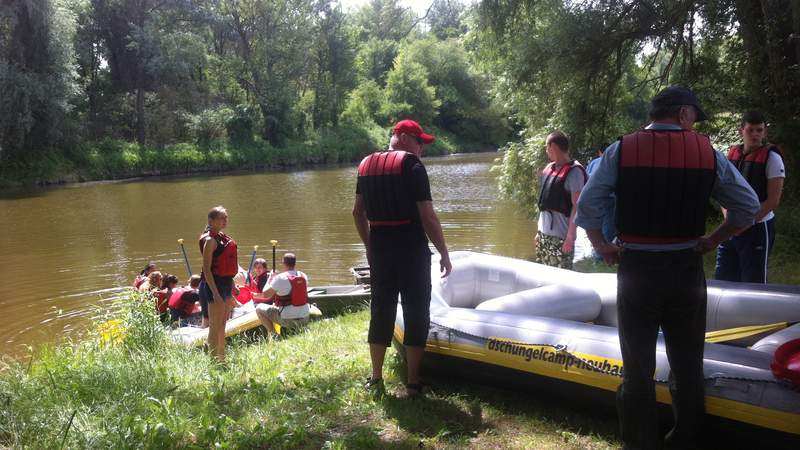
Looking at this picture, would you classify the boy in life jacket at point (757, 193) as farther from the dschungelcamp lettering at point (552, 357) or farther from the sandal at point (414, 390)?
the sandal at point (414, 390)

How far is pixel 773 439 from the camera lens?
275cm

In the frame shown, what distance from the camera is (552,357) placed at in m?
3.41

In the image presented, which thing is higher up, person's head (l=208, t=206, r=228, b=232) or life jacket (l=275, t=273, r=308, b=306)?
person's head (l=208, t=206, r=228, b=232)

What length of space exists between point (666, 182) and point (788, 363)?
0.95 meters

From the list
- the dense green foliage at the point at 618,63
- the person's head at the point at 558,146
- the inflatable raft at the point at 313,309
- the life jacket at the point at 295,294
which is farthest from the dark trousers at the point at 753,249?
the inflatable raft at the point at 313,309

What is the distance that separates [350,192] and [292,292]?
1653 cm

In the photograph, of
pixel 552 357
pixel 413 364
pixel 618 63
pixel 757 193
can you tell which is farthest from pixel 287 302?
pixel 618 63

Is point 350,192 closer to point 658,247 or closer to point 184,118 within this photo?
point 184,118

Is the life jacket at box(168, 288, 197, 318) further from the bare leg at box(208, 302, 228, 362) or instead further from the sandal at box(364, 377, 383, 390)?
the sandal at box(364, 377, 383, 390)

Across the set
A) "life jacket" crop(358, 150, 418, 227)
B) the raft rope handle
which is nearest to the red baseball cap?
"life jacket" crop(358, 150, 418, 227)

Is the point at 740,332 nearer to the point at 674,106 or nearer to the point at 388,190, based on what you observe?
the point at 674,106

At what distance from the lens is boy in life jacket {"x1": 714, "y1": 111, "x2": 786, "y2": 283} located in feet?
13.6

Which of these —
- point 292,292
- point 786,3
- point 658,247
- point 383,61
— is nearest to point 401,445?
point 658,247

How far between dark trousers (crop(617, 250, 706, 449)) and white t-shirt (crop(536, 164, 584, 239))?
205cm
